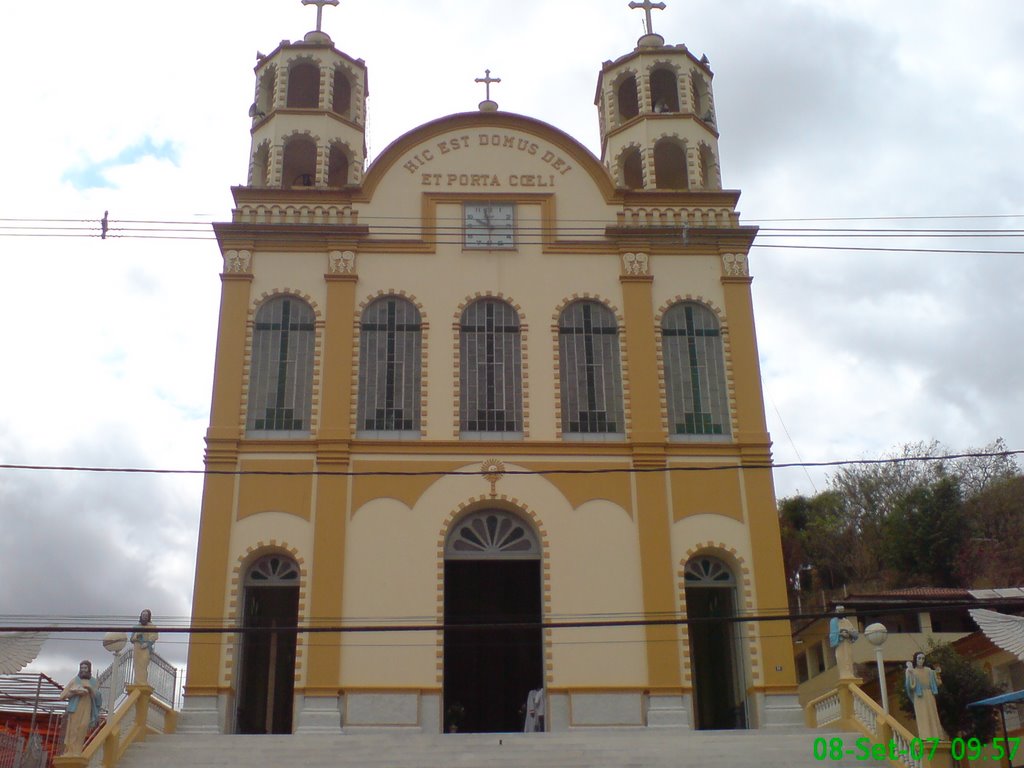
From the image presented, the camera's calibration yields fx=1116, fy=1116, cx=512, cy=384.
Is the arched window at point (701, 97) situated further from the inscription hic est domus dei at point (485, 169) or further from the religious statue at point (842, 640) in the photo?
the religious statue at point (842, 640)

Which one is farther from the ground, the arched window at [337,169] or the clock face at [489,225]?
the arched window at [337,169]

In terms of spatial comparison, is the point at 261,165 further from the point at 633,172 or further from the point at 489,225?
the point at 633,172

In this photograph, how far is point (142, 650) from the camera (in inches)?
752

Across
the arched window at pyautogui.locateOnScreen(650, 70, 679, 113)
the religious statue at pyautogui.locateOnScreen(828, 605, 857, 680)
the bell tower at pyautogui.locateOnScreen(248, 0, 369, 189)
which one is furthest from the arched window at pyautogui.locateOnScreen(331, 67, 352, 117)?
the religious statue at pyautogui.locateOnScreen(828, 605, 857, 680)

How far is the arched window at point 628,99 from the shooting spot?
92.8ft

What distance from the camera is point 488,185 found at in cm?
2531

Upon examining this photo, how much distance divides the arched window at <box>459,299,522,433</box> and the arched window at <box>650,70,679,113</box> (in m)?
7.40

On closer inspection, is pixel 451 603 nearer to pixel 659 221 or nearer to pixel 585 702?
pixel 585 702

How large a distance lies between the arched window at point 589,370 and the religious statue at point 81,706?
413 inches

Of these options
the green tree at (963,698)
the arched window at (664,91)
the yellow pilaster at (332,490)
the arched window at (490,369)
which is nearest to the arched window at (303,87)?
the yellow pilaster at (332,490)

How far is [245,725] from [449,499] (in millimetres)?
5986

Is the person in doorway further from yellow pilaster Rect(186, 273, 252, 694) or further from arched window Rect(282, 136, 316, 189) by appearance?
arched window Rect(282, 136, 316, 189)

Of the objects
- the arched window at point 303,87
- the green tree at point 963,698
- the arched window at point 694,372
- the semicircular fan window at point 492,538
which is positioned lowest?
the green tree at point 963,698
